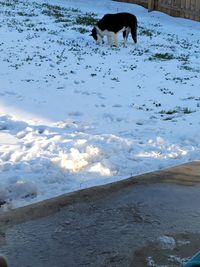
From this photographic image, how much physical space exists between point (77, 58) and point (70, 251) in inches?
323

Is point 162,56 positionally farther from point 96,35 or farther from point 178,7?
point 178,7

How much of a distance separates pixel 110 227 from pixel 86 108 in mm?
3943

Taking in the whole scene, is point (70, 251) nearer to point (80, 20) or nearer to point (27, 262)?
point (27, 262)

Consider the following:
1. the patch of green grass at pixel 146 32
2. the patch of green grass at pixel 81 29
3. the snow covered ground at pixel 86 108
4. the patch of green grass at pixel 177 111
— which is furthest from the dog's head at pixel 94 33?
the patch of green grass at pixel 177 111

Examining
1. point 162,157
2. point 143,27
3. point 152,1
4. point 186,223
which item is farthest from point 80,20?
point 186,223

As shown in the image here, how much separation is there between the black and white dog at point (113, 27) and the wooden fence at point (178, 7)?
6.02 meters

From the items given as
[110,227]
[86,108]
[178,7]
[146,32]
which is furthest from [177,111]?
[178,7]

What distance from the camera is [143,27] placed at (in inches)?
701

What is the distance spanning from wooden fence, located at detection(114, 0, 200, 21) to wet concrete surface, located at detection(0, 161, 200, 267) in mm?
15547

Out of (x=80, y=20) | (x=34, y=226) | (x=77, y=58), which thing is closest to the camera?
(x=34, y=226)

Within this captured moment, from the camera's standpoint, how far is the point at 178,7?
20.2 m

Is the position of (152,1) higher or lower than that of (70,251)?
higher

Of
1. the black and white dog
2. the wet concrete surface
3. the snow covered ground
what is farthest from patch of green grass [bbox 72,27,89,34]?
the wet concrete surface

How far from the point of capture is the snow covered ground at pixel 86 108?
207 inches
